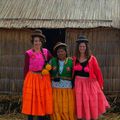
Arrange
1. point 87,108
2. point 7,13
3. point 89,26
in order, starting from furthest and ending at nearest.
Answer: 1. point 7,13
2. point 89,26
3. point 87,108

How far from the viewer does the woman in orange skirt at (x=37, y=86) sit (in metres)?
7.57

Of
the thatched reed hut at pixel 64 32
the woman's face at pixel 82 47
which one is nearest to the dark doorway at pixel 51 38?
the thatched reed hut at pixel 64 32

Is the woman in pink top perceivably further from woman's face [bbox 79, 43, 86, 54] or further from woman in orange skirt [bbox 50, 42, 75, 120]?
woman in orange skirt [bbox 50, 42, 75, 120]

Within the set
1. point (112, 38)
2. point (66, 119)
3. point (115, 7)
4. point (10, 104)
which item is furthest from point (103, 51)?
point (66, 119)

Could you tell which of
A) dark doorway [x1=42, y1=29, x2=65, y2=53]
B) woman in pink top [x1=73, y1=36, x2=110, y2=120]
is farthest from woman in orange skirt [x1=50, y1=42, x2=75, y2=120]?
dark doorway [x1=42, y1=29, x2=65, y2=53]

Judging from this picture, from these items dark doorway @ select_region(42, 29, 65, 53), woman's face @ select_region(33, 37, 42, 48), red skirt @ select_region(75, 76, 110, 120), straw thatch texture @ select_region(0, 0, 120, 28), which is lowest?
red skirt @ select_region(75, 76, 110, 120)

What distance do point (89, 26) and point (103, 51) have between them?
2.77 ft

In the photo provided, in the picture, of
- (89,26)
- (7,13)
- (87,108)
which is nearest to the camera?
(87,108)

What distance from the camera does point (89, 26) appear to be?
10562 millimetres

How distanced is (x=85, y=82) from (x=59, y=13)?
4049 mm

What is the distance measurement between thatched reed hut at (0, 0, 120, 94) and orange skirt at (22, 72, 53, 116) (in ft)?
10.7

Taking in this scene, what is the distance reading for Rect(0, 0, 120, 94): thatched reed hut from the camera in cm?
1073

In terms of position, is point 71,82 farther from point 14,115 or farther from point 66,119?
point 14,115

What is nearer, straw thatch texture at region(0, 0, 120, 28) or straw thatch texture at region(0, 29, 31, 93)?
straw thatch texture at region(0, 0, 120, 28)
